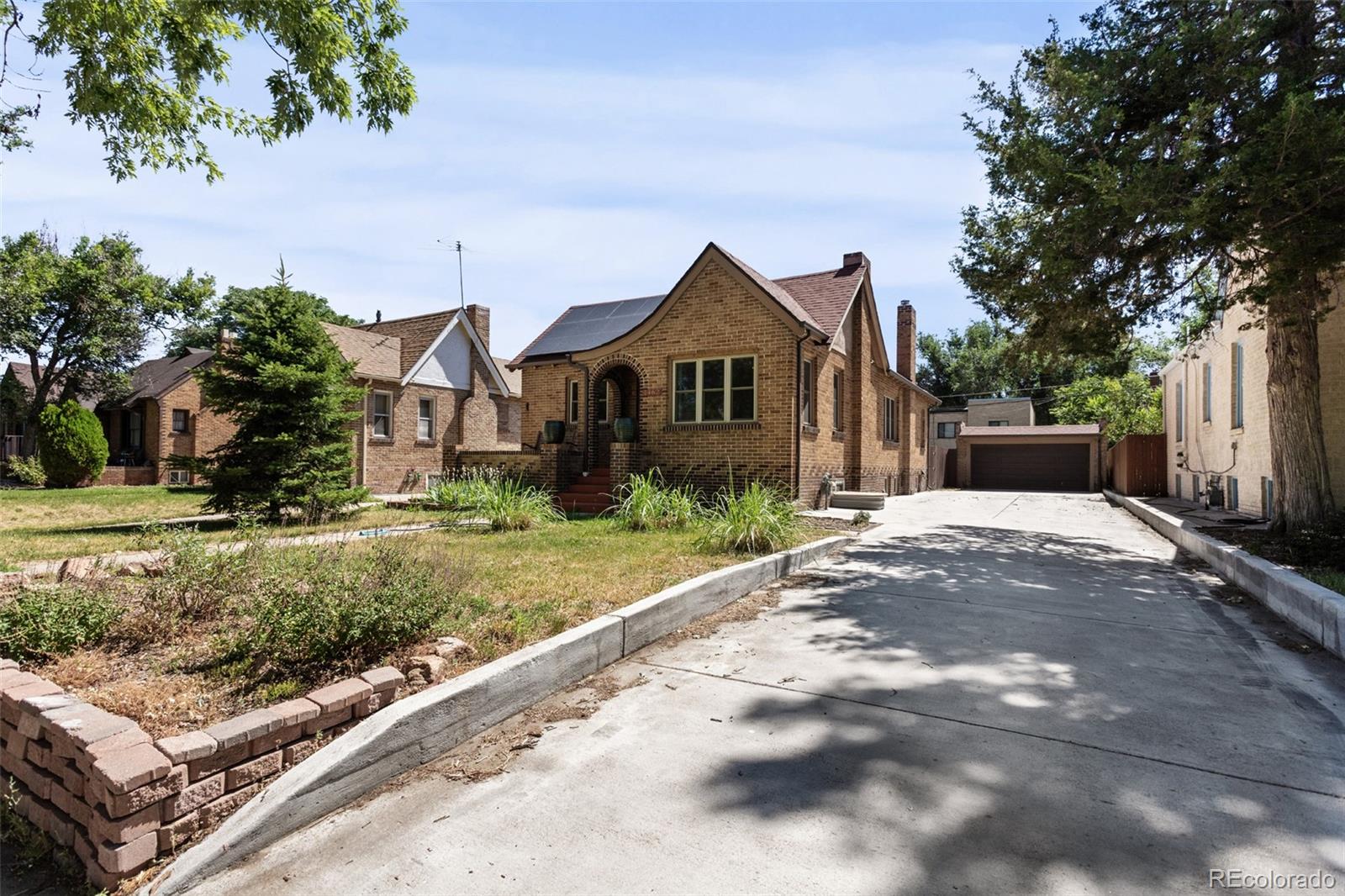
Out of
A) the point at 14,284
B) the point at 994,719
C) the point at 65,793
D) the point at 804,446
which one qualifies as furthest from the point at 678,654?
the point at 14,284

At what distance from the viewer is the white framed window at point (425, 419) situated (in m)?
22.0

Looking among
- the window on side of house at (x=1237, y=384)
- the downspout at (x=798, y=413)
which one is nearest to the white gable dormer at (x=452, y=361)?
the downspout at (x=798, y=413)

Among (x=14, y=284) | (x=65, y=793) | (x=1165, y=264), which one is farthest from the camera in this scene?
(x=14, y=284)

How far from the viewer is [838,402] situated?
1568 cm

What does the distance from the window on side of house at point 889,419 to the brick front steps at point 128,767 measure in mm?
18387

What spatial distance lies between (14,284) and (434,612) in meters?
27.4

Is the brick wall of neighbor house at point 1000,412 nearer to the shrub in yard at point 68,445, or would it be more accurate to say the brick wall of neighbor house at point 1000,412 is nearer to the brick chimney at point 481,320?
the brick chimney at point 481,320

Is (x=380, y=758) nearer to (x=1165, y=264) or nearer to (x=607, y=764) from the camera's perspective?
(x=607, y=764)

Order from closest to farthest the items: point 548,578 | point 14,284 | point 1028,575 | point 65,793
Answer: point 65,793 → point 548,578 → point 1028,575 → point 14,284

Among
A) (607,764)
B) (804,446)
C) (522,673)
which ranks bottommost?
(607,764)

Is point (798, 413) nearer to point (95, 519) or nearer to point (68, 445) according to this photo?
point (95, 519)

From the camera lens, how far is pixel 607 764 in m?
3.08

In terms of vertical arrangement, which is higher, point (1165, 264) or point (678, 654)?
point (1165, 264)

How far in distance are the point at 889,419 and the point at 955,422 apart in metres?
18.7
